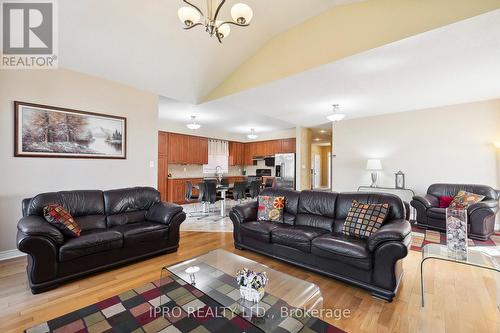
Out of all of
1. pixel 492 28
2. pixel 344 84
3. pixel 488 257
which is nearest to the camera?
pixel 488 257

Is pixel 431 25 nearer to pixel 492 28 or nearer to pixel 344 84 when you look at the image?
pixel 492 28

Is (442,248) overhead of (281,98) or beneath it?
beneath

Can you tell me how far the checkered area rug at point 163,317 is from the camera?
1.70m

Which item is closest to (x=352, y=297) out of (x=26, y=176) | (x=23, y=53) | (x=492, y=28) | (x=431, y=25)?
(x=431, y=25)

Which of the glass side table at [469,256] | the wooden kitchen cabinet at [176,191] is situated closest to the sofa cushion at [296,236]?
the glass side table at [469,256]

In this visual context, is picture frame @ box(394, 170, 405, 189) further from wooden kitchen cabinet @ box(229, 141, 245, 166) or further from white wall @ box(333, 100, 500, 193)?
wooden kitchen cabinet @ box(229, 141, 245, 166)

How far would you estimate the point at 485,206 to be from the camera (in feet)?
12.4

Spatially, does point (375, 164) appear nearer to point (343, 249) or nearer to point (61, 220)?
point (343, 249)

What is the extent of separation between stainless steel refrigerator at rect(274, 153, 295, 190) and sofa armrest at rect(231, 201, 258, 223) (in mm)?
4718

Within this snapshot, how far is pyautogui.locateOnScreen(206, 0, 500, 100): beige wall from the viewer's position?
236 centimetres

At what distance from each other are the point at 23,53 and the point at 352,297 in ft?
16.4

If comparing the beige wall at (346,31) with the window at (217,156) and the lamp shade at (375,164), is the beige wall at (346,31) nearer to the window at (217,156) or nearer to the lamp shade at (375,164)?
the lamp shade at (375,164)

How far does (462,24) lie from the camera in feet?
7.54

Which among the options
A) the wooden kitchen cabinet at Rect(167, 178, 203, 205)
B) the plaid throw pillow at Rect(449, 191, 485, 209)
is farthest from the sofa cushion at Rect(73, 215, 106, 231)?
the plaid throw pillow at Rect(449, 191, 485, 209)
